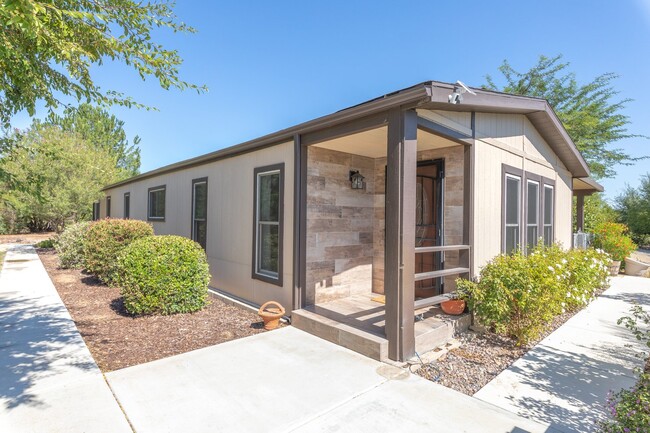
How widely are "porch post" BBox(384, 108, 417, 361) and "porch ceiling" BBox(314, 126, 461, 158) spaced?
695 mm

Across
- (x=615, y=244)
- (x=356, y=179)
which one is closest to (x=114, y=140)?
(x=356, y=179)

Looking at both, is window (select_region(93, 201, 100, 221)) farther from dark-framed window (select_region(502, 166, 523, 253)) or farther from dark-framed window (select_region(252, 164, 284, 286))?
dark-framed window (select_region(502, 166, 523, 253))

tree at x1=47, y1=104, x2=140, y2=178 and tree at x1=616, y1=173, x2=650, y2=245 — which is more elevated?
tree at x1=47, y1=104, x2=140, y2=178

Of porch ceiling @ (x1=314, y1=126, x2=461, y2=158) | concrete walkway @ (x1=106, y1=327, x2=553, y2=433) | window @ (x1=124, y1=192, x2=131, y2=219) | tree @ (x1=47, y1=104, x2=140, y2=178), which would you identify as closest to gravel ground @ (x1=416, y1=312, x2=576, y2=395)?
concrete walkway @ (x1=106, y1=327, x2=553, y2=433)

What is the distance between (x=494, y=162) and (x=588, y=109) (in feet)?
50.1

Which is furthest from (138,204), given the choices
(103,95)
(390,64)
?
(390,64)

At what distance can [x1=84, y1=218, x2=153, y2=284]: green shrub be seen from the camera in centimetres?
760

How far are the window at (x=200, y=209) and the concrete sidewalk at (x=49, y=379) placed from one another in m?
2.84

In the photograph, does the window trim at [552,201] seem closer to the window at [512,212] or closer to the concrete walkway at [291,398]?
the window at [512,212]

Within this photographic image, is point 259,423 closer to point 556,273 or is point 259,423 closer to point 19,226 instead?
point 556,273

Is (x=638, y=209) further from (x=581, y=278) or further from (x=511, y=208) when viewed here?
(x=511, y=208)

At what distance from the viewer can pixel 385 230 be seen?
4.18 m

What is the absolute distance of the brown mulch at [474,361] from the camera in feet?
10.9

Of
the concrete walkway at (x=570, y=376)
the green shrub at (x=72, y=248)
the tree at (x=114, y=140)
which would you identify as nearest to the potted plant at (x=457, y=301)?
the concrete walkway at (x=570, y=376)
